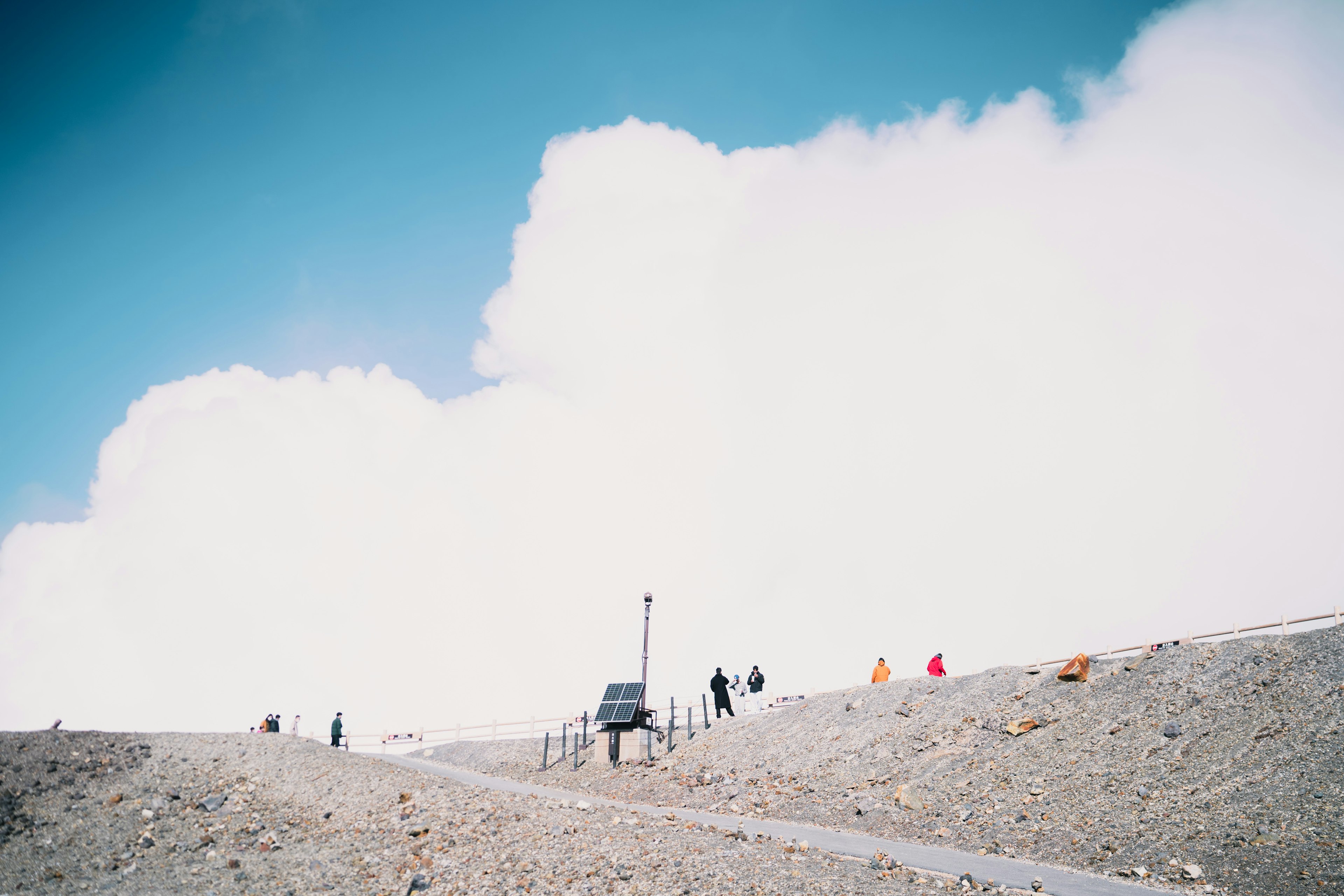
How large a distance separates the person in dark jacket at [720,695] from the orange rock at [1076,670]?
1352 cm

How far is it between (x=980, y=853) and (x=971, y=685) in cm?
966

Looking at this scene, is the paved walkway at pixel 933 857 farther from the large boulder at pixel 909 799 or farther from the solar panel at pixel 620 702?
the solar panel at pixel 620 702

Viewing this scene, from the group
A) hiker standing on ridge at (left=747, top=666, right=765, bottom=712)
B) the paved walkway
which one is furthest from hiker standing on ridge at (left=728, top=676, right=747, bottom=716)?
the paved walkway

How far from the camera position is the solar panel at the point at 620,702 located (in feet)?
92.3

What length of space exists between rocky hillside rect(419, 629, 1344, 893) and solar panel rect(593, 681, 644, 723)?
1864 mm

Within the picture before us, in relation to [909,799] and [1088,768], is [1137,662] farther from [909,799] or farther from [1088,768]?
[909,799]

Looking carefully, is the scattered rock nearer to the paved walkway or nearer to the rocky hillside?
the rocky hillside

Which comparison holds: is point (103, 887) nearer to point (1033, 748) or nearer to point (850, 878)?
point (850, 878)

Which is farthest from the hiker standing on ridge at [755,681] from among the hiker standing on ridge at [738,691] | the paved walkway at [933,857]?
the paved walkway at [933,857]

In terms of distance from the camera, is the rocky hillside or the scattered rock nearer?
the rocky hillside

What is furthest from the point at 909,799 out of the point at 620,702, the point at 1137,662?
the point at 620,702

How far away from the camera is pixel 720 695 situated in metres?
31.8

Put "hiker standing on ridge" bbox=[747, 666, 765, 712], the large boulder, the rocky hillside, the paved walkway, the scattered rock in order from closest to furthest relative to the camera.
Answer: the paved walkway
the rocky hillside
the large boulder
the scattered rock
"hiker standing on ridge" bbox=[747, 666, 765, 712]

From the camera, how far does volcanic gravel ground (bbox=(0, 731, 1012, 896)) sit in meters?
13.5
